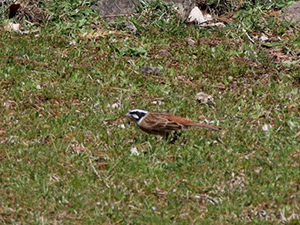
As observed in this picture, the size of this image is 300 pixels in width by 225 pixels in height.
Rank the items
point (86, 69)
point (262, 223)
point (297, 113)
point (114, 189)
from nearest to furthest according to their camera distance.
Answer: point (262, 223)
point (114, 189)
point (297, 113)
point (86, 69)

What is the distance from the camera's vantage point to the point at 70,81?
10734 mm

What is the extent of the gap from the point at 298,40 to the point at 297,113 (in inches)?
83.6

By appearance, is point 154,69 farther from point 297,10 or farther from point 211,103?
point 297,10

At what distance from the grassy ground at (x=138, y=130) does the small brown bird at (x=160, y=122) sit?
0.55 ft

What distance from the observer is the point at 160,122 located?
9.11m

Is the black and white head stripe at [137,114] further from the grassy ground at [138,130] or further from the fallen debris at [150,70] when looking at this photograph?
the fallen debris at [150,70]

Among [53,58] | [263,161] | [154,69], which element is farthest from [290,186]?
[53,58]

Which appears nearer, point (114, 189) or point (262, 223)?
point (262, 223)

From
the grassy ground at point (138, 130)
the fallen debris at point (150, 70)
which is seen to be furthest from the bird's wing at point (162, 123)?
the fallen debris at point (150, 70)

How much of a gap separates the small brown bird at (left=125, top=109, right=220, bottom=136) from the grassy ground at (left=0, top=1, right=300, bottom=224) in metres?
0.17

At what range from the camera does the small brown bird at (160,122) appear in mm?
9083

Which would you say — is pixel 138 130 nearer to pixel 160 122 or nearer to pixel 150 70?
pixel 160 122

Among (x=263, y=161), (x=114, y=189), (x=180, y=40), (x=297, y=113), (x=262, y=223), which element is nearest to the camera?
(x=262, y=223)

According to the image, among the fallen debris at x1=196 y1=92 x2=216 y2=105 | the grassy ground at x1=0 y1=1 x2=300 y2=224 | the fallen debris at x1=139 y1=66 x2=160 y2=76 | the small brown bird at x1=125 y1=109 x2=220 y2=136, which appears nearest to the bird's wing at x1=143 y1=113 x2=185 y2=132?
the small brown bird at x1=125 y1=109 x2=220 y2=136
